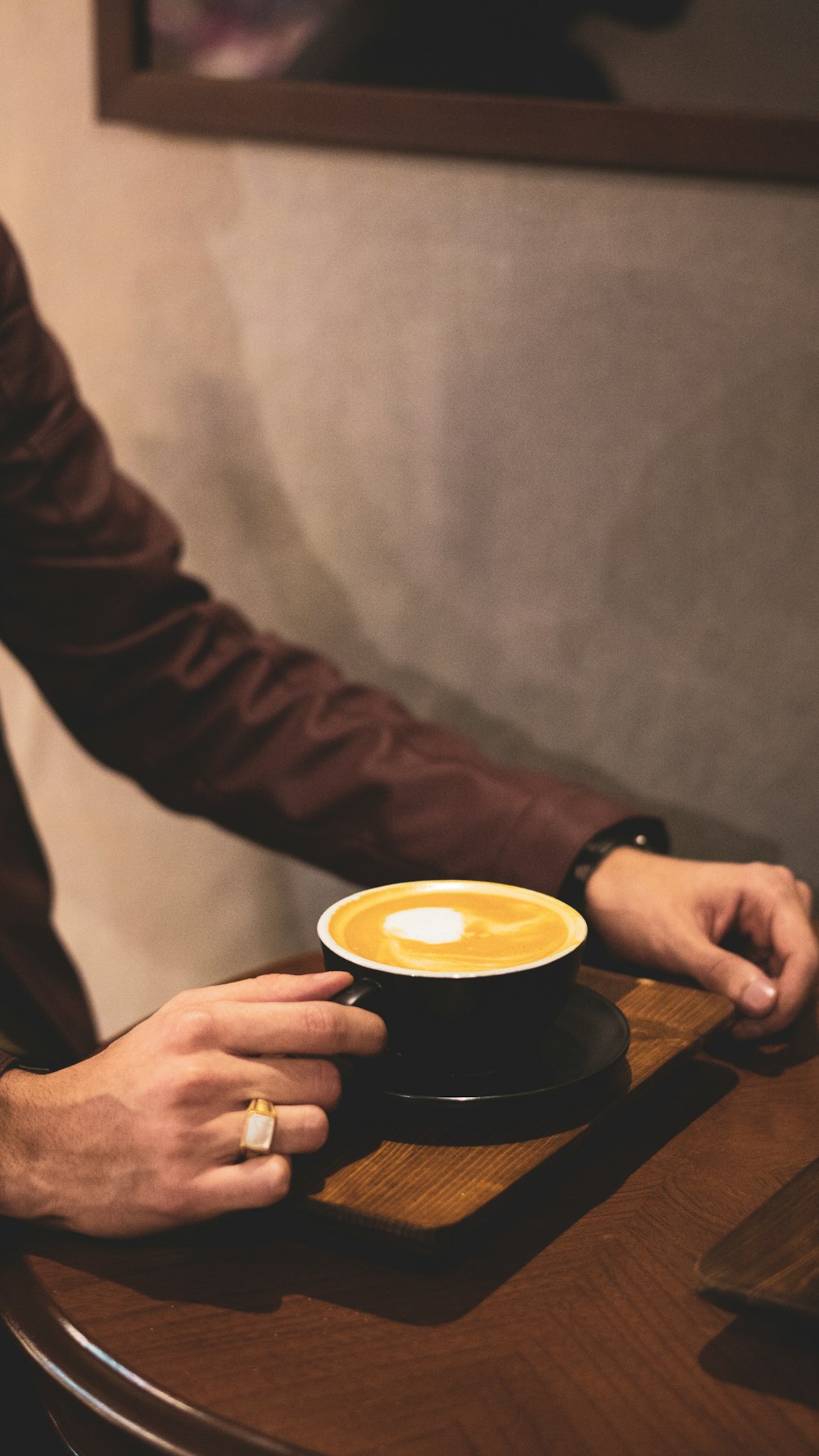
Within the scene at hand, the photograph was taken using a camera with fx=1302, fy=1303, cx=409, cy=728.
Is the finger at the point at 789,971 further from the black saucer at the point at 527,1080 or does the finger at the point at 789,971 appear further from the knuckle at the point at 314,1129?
the knuckle at the point at 314,1129

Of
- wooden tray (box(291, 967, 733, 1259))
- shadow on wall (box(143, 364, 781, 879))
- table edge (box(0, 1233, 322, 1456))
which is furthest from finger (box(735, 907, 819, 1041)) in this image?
shadow on wall (box(143, 364, 781, 879))

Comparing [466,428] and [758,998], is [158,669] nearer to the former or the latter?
[466,428]

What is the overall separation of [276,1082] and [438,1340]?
14cm

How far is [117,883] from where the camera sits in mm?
1859

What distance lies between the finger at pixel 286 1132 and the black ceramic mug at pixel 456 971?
0.06 metres

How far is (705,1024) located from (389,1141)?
22 centimetres

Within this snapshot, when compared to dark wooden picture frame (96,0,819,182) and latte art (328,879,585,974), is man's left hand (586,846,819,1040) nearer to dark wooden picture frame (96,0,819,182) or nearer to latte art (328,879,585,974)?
latte art (328,879,585,974)

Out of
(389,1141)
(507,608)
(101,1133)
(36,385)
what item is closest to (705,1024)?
(389,1141)

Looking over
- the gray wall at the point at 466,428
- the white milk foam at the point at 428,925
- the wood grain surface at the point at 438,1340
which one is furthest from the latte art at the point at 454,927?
the gray wall at the point at 466,428

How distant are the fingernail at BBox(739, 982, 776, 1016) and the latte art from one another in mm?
151

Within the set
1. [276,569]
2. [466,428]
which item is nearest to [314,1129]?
[466,428]

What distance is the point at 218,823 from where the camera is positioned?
4.05 ft

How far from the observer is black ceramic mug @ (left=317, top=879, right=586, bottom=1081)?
644 millimetres

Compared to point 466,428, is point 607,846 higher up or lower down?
lower down
